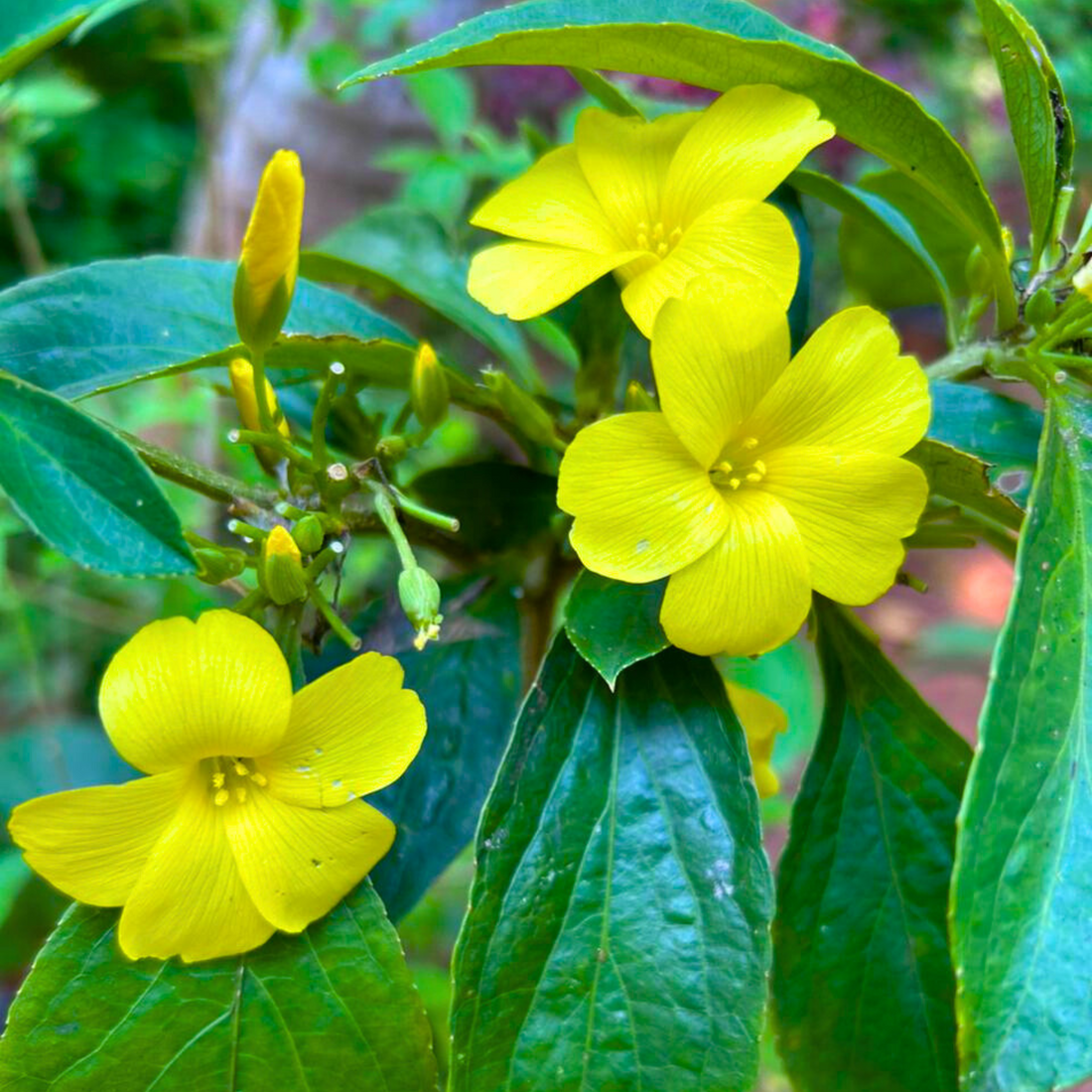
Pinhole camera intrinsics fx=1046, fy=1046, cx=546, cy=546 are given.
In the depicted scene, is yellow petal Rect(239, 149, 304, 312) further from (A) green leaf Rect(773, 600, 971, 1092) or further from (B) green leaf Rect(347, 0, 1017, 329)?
(A) green leaf Rect(773, 600, 971, 1092)

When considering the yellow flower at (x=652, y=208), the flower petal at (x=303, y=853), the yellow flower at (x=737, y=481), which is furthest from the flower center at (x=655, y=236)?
the flower petal at (x=303, y=853)

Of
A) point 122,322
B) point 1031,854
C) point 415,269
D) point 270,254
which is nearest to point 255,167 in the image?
point 415,269

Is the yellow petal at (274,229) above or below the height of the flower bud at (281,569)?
above

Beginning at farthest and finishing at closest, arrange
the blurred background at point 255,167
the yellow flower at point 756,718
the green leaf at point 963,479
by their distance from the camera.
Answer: the blurred background at point 255,167, the yellow flower at point 756,718, the green leaf at point 963,479

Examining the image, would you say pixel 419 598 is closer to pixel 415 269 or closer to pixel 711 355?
pixel 711 355

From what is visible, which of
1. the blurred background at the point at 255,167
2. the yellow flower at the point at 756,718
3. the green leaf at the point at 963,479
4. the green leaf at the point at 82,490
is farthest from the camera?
the blurred background at the point at 255,167

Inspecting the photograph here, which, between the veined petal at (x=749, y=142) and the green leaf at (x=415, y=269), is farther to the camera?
the green leaf at (x=415, y=269)

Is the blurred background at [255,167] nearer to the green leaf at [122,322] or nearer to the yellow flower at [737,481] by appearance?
the green leaf at [122,322]
